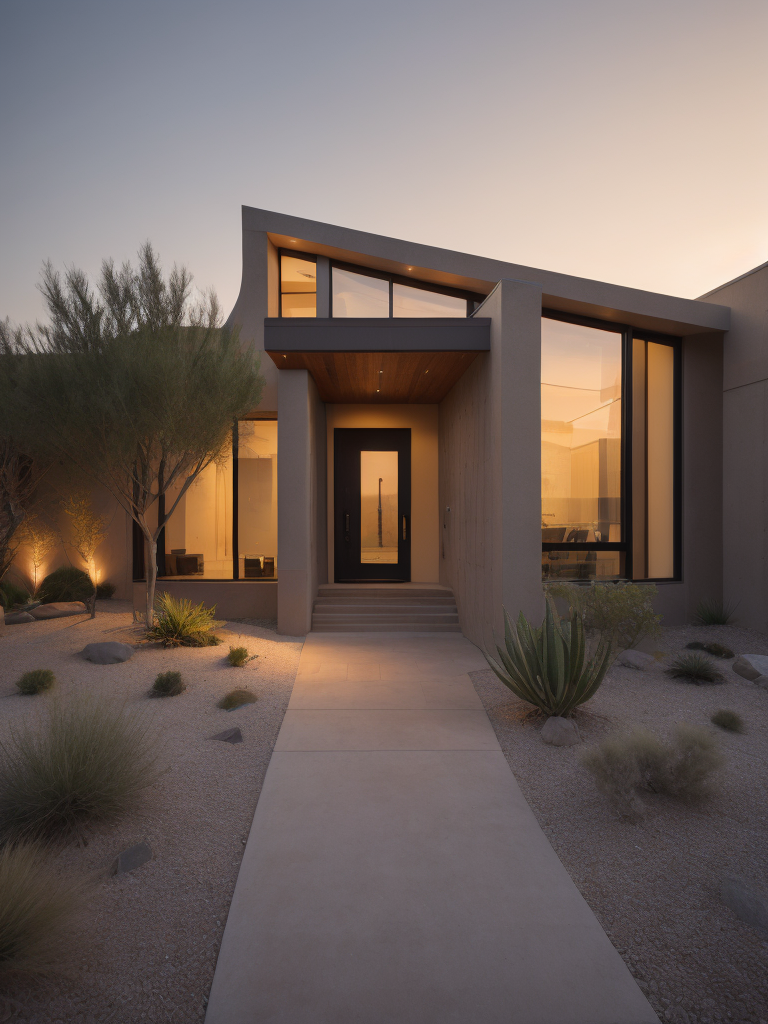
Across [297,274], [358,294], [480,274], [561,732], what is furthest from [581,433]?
[297,274]

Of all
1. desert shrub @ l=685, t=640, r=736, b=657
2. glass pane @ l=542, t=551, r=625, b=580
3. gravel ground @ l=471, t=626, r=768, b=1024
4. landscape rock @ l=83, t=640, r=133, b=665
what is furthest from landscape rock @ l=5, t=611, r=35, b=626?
desert shrub @ l=685, t=640, r=736, b=657

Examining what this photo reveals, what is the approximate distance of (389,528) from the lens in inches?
362

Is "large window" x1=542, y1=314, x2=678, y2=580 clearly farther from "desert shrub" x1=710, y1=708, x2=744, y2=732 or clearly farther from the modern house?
"desert shrub" x1=710, y1=708, x2=744, y2=732

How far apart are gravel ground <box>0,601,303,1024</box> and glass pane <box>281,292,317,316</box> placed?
5.95 meters

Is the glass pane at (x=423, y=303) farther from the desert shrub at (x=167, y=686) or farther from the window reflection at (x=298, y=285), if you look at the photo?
the desert shrub at (x=167, y=686)

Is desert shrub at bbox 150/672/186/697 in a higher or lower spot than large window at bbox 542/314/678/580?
lower

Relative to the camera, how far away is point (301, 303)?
28.3 feet

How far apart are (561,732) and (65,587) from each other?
8.56 metres

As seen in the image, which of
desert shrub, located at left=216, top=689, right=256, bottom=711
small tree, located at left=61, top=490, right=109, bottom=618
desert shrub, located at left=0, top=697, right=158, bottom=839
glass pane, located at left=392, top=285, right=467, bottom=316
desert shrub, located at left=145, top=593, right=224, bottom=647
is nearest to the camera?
desert shrub, located at left=0, top=697, right=158, bottom=839

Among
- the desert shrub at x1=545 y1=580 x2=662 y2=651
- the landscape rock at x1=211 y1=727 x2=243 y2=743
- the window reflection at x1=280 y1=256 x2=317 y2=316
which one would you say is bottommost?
the landscape rock at x1=211 y1=727 x2=243 y2=743

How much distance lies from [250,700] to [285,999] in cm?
303

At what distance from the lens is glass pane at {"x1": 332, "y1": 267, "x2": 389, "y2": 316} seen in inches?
329

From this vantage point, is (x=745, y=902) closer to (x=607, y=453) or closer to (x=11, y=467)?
(x=607, y=453)

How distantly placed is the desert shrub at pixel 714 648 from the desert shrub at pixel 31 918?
20.4 feet
